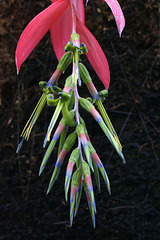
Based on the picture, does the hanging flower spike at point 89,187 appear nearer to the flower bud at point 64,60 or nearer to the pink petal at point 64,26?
the flower bud at point 64,60

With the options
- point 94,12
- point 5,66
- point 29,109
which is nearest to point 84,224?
point 29,109

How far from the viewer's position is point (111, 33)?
92cm

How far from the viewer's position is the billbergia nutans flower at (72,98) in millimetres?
357

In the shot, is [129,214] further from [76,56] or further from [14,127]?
[76,56]

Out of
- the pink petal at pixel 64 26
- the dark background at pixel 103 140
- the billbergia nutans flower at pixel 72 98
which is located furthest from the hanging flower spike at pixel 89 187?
the dark background at pixel 103 140

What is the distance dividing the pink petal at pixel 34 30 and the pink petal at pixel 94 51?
0.16 feet

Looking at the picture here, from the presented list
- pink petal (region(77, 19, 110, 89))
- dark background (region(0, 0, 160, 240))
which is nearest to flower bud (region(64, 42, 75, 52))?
pink petal (region(77, 19, 110, 89))

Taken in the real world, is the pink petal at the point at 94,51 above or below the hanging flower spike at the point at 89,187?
above

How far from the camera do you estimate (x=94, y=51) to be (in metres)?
0.51

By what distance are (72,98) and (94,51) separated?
0.51 feet

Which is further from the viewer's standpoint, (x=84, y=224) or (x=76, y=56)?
→ (x=84, y=224)

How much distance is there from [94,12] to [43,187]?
1.95 ft

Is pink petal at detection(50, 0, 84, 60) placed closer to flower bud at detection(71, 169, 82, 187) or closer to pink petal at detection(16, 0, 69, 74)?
pink petal at detection(16, 0, 69, 74)

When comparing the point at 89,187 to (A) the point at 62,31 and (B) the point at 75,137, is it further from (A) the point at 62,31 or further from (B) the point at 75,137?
(A) the point at 62,31
